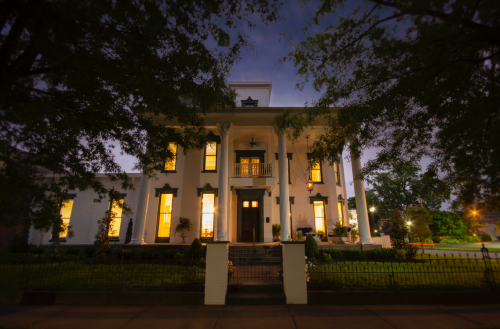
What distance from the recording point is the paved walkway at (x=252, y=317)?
4.67m

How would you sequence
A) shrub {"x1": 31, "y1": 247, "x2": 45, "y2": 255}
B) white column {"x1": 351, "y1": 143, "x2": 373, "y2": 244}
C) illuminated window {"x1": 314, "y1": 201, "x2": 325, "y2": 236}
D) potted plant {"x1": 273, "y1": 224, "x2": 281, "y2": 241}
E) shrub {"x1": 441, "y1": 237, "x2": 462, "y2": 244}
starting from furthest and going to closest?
shrub {"x1": 441, "y1": 237, "x2": 462, "y2": 244} → illuminated window {"x1": 314, "y1": 201, "x2": 325, "y2": 236} → potted plant {"x1": 273, "y1": 224, "x2": 281, "y2": 241} → shrub {"x1": 31, "y1": 247, "x2": 45, "y2": 255} → white column {"x1": 351, "y1": 143, "x2": 373, "y2": 244}

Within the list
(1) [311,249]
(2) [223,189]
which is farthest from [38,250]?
(1) [311,249]

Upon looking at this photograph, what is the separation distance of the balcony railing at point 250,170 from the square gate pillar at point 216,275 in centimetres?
865

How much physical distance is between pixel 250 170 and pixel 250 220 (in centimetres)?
332

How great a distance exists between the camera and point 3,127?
181 inches

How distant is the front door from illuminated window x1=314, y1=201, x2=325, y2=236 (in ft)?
13.0

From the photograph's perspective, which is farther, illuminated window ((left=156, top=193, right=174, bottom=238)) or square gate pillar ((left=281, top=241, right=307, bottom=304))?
illuminated window ((left=156, top=193, right=174, bottom=238))

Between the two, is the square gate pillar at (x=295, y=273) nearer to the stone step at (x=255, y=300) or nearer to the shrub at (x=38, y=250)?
the stone step at (x=255, y=300)

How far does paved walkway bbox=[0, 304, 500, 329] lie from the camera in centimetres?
467

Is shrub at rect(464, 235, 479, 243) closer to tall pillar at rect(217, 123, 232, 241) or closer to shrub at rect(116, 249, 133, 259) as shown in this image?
tall pillar at rect(217, 123, 232, 241)

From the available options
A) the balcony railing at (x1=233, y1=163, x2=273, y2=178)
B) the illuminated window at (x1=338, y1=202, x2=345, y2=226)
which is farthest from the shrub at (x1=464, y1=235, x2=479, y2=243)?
the balcony railing at (x1=233, y1=163, x2=273, y2=178)

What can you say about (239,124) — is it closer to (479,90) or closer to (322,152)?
(322,152)

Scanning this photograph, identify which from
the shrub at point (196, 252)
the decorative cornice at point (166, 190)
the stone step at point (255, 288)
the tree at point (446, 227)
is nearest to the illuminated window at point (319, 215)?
the shrub at point (196, 252)

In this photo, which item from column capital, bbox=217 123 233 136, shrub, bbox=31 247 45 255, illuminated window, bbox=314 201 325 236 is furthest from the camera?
illuminated window, bbox=314 201 325 236
